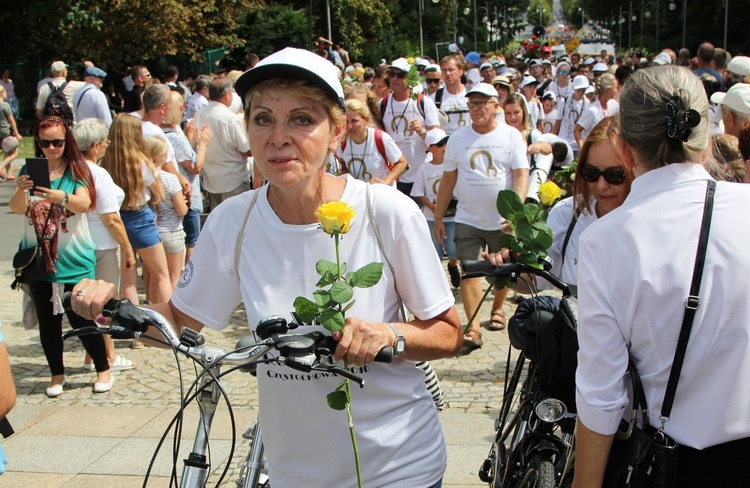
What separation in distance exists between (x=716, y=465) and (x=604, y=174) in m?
1.89

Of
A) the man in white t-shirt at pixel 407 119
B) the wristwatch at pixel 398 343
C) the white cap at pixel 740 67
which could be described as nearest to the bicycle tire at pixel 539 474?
the wristwatch at pixel 398 343

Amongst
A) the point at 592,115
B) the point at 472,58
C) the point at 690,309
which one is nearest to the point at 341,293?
the point at 690,309

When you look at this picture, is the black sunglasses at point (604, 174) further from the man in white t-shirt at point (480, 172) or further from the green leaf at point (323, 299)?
the man in white t-shirt at point (480, 172)

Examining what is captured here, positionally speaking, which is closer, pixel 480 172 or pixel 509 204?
pixel 509 204

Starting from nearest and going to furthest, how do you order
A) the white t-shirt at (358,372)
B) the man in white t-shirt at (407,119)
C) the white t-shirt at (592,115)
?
1. the white t-shirt at (358,372)
2. the man in white t-shirt at (407,119)
3. the white t-shirt at (592,115)

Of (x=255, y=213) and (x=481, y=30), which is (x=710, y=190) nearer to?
(x=255, y=213)

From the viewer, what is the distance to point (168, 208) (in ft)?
26.2

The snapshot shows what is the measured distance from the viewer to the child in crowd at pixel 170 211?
25.4 feet

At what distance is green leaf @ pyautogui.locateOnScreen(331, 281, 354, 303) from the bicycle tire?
1.46 meters

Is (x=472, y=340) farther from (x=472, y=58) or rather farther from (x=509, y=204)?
(x=472, y=58)

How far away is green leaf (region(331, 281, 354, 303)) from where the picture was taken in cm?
207

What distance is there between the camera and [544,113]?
15867 mm

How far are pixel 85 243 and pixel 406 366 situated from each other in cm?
453

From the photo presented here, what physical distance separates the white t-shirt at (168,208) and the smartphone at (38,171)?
175cm
